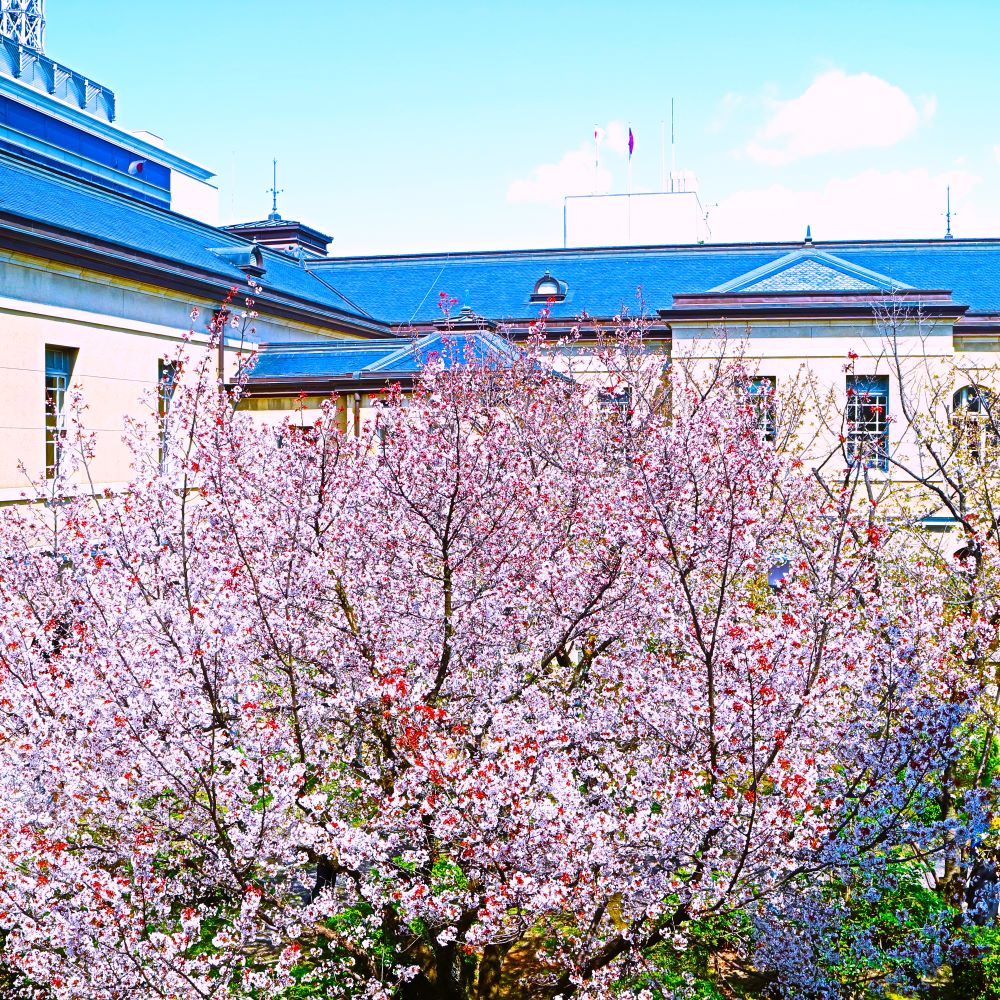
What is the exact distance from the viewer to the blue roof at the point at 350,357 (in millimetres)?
22094

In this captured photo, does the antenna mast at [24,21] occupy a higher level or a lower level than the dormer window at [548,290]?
higher

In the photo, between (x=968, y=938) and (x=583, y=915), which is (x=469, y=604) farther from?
(x=968, y=938)

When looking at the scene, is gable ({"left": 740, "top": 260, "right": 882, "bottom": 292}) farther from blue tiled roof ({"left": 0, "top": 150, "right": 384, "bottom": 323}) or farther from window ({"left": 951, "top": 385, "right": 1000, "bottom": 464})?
window ({"left": 951, "top": 385, "right": 1000, "bottom": 464})

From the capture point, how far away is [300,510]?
8.35 m

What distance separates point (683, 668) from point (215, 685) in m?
3.37

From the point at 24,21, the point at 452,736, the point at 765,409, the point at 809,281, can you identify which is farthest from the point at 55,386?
the point at 24,21

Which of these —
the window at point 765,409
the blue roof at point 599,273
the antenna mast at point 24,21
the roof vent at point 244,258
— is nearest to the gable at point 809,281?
the blue roof at point 599,273

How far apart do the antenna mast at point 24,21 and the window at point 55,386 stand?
33.3 metres

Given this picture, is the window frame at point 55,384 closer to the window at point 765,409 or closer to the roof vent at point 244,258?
the roof vent at point 244,258

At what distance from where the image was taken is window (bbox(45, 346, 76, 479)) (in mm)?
18438

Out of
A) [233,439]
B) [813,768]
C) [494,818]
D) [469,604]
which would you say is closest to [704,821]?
[813,768]

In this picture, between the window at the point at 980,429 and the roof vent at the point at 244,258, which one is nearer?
the window at the point at 980,429

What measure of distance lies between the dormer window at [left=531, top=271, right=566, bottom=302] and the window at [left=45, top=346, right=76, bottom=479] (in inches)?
748

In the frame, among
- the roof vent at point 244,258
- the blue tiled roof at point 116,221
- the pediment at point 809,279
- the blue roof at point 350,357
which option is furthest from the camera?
the pediment at point 809,279
